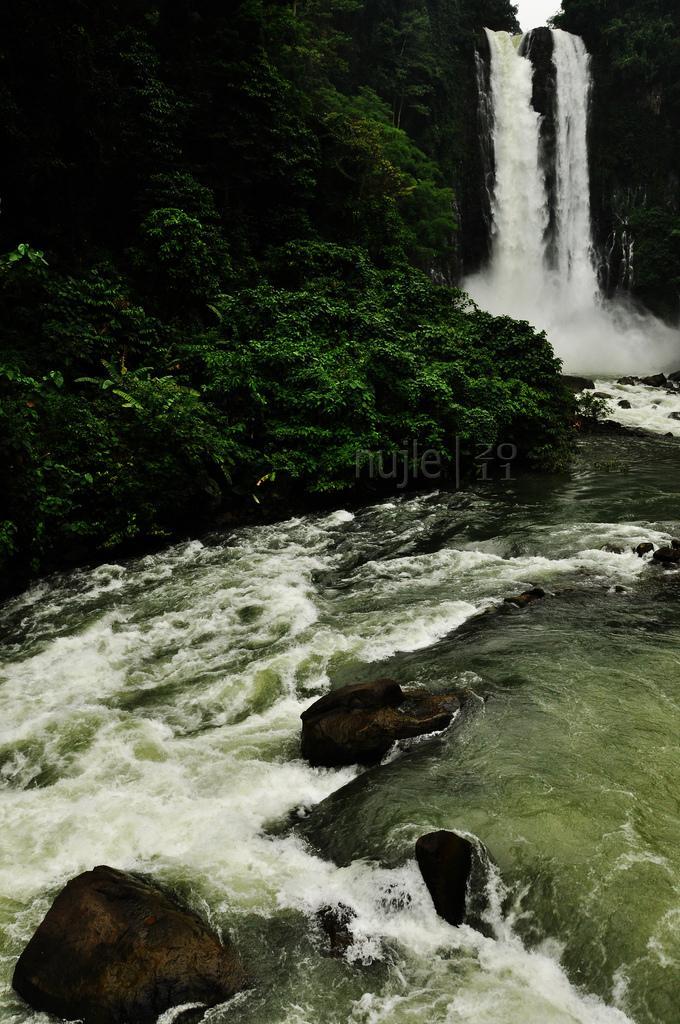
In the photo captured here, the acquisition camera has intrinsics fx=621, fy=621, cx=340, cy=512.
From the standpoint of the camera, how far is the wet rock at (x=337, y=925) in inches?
131

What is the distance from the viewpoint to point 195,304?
1416 cm

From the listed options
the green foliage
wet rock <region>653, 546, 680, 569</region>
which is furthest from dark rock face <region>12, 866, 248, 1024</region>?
the green foliage

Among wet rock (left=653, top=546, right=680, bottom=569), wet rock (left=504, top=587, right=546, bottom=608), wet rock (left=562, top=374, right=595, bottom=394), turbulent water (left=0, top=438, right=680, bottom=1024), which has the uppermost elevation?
wet rock (left=562, top=374, right=595, bottom=394)

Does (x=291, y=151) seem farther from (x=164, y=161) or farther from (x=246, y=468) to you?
(x=246, y=468)

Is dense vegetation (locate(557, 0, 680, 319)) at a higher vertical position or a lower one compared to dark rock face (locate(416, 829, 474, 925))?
higher

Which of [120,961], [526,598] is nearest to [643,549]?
[526,598]

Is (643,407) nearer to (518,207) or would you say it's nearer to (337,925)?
(518,207)

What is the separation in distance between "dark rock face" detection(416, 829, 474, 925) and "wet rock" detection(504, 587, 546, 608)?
159 inches

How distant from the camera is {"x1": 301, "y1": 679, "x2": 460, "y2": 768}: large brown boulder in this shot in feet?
15.5

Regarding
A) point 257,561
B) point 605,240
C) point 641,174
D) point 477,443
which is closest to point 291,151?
point 477,443

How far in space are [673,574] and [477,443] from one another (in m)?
6.03

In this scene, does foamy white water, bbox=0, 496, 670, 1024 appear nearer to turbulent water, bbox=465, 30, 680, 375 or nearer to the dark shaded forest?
the dark shaded forest

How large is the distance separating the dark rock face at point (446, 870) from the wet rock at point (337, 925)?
1.59ft

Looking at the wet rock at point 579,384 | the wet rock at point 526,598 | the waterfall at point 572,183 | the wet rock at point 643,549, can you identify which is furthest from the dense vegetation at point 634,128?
the wet rock at point 526,598
